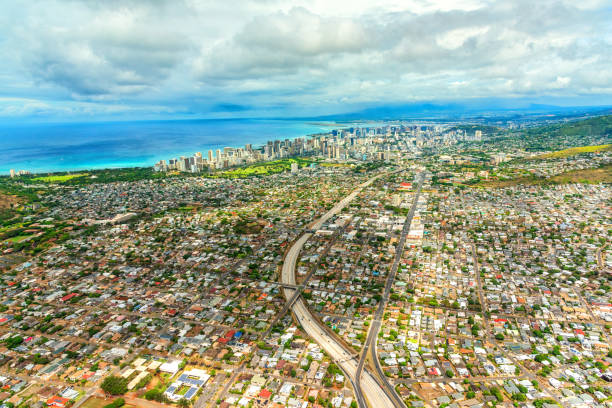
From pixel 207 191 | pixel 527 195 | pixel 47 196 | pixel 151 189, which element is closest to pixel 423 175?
pixel 527 195

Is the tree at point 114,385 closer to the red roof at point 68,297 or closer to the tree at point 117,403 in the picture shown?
the tree at point 117,403

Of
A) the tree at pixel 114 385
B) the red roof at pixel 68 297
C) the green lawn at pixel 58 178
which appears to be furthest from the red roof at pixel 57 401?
the green lawn at pixel 58 178

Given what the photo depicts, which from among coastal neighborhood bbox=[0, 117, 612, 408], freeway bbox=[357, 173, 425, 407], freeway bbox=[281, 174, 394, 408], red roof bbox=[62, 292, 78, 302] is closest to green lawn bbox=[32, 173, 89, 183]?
coastal neighborhood bbox=[0, 117, 612, 408]

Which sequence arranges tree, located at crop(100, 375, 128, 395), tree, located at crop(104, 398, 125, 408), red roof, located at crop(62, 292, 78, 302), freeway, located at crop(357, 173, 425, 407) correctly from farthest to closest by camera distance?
red roof, located at crop(62, 292, 78, 302) < freeway, located at crop(357, 173, 425, 407) < tree, located at crop(100, 375, 128, 395) < tree, located at crop(104, 398, 125, 408)

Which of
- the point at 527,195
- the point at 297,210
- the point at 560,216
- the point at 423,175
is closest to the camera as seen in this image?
the point at 560,216

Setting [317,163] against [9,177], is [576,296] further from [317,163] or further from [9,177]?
[9,177]

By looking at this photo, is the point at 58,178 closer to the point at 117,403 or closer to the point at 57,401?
the point at 57,401

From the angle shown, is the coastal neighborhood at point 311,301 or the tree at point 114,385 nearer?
the tree at point 114,385

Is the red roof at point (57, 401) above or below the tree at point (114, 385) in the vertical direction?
below

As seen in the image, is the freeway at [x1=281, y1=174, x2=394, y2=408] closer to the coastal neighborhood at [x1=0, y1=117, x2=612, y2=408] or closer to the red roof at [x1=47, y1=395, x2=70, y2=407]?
the coastal neighborhood at [x1=0, y1=117, x2=612, y2=408]
